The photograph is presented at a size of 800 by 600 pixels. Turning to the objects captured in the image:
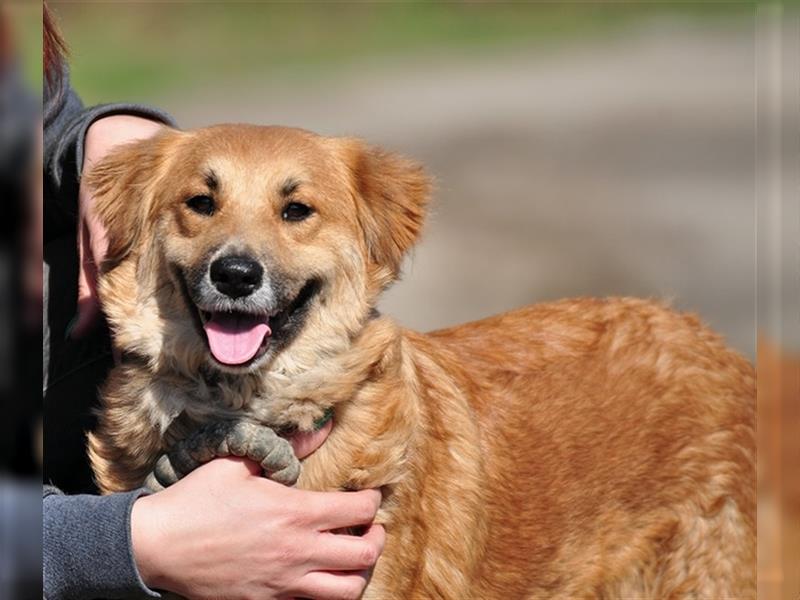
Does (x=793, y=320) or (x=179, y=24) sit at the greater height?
(x=179, y=24)

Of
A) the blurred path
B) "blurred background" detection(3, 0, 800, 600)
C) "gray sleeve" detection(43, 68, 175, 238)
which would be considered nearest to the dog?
"gray sleeve" detection(43, 68, 175, 238)

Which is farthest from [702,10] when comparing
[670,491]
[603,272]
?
[670,491]

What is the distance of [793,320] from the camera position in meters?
2.04

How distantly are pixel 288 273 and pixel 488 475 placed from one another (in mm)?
835

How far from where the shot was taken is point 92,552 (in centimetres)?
233

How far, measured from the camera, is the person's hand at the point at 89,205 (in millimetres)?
2808

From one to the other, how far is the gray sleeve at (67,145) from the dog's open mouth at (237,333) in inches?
Result: 26.1

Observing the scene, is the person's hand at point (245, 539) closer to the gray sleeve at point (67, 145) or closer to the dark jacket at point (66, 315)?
the dark jacket at point (66, 315)

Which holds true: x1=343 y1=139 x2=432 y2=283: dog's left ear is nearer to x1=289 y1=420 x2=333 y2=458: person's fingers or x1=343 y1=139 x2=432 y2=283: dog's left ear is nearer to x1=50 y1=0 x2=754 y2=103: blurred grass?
x1=289 y1=420 x2=333 y2=458: person's fingers

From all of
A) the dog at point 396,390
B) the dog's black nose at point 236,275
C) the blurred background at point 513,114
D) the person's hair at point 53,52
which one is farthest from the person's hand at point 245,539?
the blurred background at point 513,114

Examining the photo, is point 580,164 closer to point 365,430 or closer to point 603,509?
point 603,509

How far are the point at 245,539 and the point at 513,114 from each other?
6.64 meters

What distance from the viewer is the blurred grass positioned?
614cm

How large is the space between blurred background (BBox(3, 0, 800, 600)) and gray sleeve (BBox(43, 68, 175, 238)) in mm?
2682
